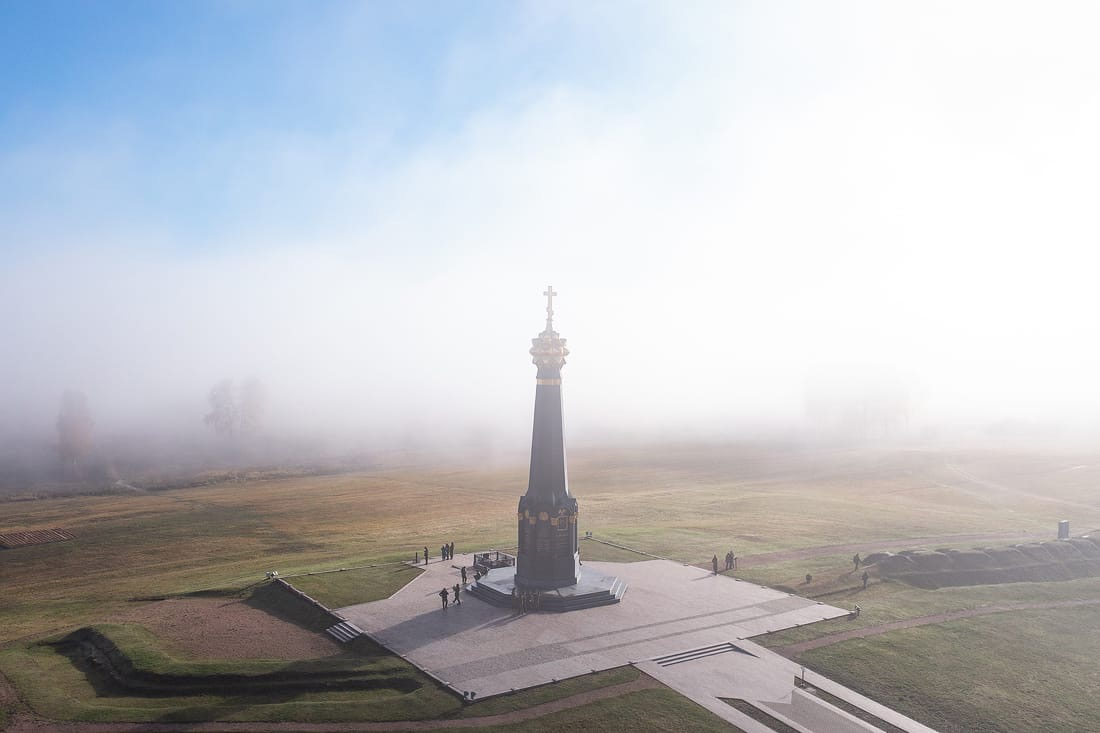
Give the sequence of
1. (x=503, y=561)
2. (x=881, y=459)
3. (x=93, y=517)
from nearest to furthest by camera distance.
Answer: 1. (x=503, y=561)
2. (x=93, y=517)
3. (x=881, y=459)

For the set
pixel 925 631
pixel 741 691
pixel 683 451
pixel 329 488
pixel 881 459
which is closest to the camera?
pixel 741 691

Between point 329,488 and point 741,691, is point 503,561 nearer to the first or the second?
point 741,691

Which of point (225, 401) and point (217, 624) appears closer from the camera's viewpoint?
point (217, 624)

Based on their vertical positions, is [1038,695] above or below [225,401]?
below

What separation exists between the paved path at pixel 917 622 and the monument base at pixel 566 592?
9.26 m

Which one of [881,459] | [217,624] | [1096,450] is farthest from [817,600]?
[1096,450]

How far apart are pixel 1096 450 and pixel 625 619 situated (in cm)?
10918

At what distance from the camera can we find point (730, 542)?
1943 inches

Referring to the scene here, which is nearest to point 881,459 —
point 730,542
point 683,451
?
point 683,451

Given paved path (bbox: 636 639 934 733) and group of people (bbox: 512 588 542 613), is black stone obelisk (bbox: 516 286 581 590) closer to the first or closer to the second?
group of people (bbox: 512 588 542 613)

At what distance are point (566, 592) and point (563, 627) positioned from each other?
12.2ft

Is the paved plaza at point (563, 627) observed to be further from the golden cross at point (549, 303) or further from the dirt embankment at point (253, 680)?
the golden cross at point (549, 303)

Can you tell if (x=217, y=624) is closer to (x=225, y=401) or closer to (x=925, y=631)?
(x=925, y=631)

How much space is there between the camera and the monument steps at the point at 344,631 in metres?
29.1
